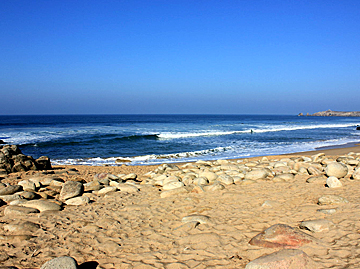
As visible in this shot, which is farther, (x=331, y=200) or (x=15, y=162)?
(x=15, y=162)

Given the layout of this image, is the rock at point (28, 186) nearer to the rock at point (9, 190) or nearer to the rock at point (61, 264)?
the rock at point (9, 190)

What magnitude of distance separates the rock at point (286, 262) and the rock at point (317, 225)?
3.60 feet

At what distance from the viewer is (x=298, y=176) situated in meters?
7.97

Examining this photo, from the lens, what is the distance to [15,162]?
33.2ft

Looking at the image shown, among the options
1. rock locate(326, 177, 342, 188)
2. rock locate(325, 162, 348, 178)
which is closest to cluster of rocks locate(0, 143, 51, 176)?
rock locate(326, 177, 342, 188)

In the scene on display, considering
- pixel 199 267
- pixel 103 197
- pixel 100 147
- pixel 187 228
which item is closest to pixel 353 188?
pixel 187 228

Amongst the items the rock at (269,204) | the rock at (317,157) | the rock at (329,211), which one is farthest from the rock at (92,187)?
the rock at (317,157)

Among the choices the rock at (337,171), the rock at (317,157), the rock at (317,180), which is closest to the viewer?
the rock at (317,180)

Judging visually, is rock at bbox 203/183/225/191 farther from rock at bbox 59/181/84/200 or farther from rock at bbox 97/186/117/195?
rock at bbox 59/181/84/200

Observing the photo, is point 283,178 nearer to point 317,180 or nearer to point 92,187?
point 317,180

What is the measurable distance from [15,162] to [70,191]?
17.2 ft

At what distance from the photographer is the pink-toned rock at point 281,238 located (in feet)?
11.3

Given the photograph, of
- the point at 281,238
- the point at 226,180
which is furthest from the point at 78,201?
the point at 281,238

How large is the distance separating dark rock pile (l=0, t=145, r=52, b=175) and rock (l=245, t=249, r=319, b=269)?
981cm
